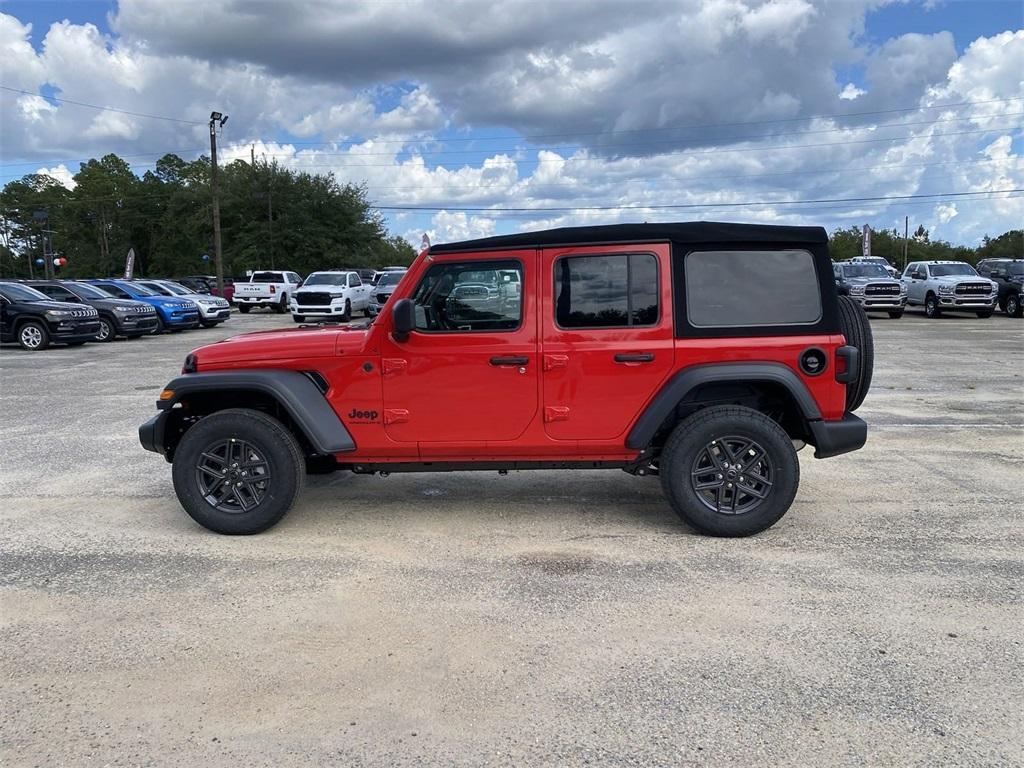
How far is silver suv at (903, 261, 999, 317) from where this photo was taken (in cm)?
2530

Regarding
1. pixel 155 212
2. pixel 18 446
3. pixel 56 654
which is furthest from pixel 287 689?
pixel 155 212

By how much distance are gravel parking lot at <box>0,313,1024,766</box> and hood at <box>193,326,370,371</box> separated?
1.14 meters

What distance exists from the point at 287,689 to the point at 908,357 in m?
14.8

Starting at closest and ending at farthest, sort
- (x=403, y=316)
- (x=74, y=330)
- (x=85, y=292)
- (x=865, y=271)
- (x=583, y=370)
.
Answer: (x=403, y=316)
(x=583, y=370)
(x=74, y=330)
(x=85, y=292)
(x=865, y=271)

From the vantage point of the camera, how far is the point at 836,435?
15.8 feet

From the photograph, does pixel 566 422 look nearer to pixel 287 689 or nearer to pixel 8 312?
pixel 287 689

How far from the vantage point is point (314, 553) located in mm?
4688

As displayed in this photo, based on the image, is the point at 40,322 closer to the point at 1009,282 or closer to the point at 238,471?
the point at 238,471

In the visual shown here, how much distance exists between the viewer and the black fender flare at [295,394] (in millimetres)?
4770

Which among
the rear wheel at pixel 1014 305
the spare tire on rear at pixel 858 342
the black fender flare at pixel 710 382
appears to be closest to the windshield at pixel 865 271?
the rear wheel at pixel 1014 305

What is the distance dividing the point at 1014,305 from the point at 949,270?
7.65 feet

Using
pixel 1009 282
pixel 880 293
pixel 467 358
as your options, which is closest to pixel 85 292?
pixel 467 358

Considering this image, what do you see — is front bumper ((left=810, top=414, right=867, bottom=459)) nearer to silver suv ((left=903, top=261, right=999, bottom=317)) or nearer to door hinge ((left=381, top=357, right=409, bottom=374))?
door hinge ((left=381, top=357, right=409, bottom=374))

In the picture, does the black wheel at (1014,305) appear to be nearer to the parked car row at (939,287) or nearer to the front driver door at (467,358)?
the parked car row at (939,287)
